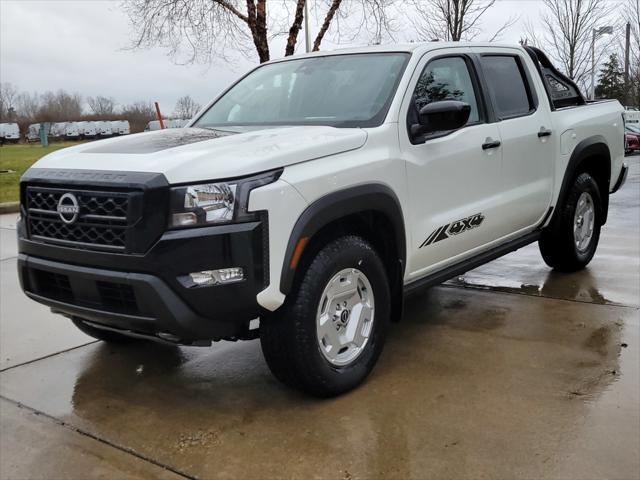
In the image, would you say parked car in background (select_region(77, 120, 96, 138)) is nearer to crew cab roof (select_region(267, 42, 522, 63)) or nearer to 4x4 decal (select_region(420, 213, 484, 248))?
crew cab roof (select_region(267, 42, 522, 63))

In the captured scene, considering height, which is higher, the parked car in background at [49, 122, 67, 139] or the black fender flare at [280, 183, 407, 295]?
the parked car in background at [49, 122, 67, 139]

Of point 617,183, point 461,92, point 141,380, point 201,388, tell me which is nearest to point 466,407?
point 201,388

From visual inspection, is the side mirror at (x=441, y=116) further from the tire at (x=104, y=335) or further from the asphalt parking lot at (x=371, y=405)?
the tire at (x=104, y=335)

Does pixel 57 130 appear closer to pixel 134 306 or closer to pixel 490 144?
pixel 490 144

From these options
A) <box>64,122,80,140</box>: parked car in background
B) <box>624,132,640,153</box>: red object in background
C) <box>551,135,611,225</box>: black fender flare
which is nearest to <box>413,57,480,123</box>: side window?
<box>551,135,611,225</box>: black fender flare

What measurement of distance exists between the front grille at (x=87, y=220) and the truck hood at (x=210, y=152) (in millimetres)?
151

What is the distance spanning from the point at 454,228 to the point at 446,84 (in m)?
0.99

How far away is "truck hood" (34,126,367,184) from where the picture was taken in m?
3.12

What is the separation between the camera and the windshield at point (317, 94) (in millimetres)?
4055

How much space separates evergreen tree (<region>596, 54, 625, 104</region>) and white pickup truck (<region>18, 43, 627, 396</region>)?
47.8 meters

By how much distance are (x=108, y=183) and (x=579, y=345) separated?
3.06 metres

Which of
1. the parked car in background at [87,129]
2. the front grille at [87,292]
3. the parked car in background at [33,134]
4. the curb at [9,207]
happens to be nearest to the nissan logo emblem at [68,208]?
the front grille at [87,292]

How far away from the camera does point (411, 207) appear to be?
3973 millimetres

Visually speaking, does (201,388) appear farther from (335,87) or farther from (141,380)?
(335,87)
